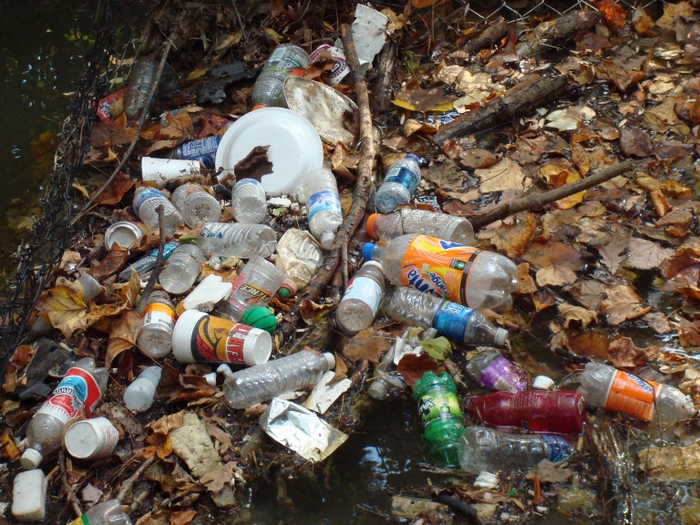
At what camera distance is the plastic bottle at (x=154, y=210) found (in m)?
3.55

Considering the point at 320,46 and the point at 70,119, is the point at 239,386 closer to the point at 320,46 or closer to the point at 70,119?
the point at 70,119

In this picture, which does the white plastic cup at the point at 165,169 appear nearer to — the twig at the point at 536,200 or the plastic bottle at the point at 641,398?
the twig at the point at 536,200

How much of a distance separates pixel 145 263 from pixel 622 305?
216 centimetres

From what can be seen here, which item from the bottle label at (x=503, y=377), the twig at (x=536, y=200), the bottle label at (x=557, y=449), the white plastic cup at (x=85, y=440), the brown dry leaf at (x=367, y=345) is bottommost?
the brown dry leaf at (x=367, y=345)

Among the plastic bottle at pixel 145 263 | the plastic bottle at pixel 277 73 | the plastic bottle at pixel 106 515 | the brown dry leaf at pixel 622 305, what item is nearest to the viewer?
the plastic bottle at pixel 106 515

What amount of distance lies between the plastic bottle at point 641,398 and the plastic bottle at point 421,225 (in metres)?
1.04

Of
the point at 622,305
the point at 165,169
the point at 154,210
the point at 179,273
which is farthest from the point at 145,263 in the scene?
the point at 622,305

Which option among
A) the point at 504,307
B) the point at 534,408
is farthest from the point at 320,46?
the point at 534,408

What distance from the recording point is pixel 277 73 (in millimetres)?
4375

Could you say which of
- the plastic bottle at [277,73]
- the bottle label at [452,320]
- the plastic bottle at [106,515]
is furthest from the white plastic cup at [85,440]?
the plastic bottle at [277,73]

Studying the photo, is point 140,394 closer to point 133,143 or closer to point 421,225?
point 421,225

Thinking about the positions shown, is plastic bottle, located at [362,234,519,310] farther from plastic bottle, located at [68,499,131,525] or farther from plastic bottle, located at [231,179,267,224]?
plastic bottle, located at [68,499,131,525]

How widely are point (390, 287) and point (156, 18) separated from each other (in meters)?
2.67

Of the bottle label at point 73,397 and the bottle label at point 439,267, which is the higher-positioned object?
the bottle label at point 439,267
